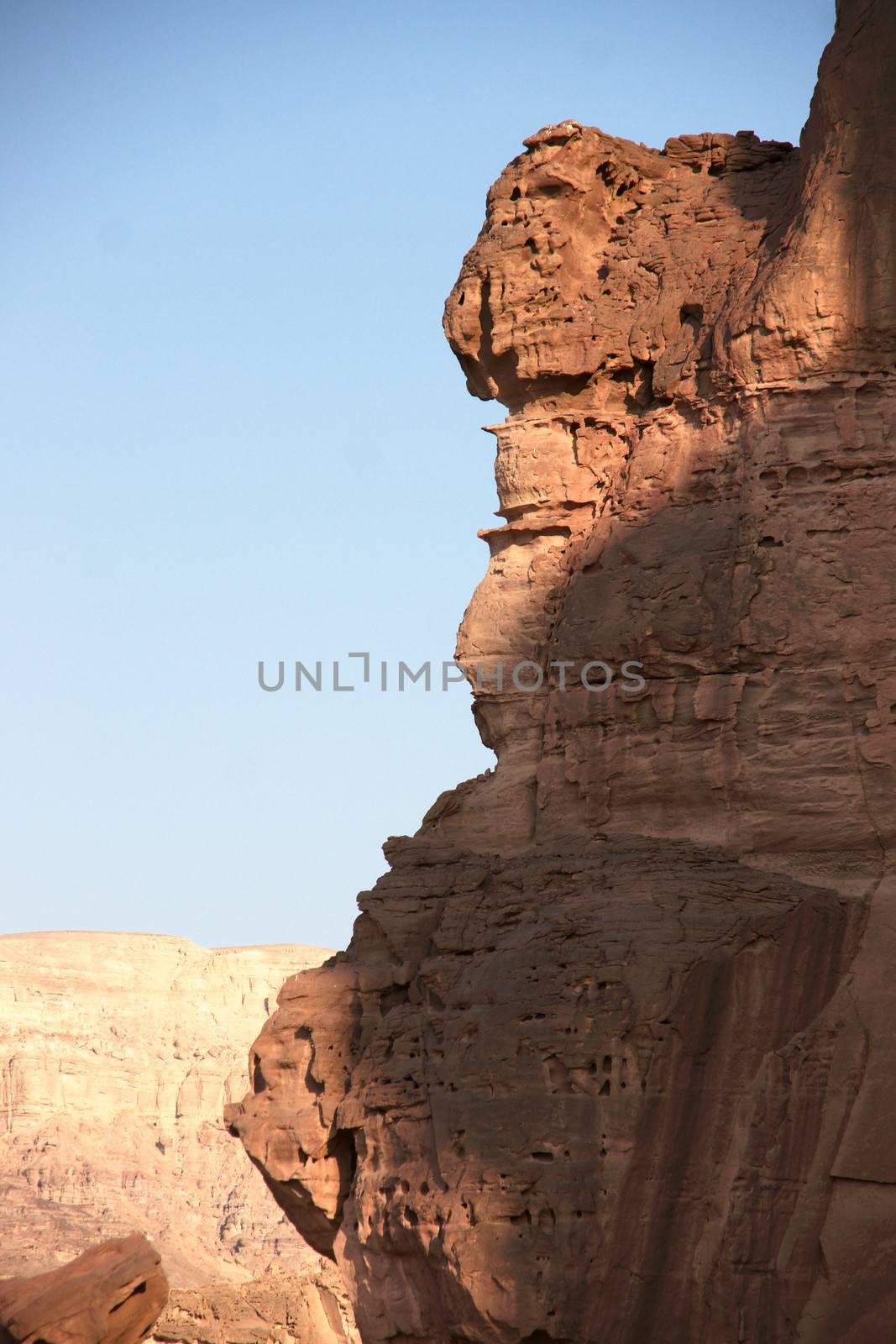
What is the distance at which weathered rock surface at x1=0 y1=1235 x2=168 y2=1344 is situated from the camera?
21.4m

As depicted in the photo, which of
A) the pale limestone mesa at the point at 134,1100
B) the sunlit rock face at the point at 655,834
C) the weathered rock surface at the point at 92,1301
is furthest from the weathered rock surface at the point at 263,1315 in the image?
the pale limestone mesa at the point at 134,1100

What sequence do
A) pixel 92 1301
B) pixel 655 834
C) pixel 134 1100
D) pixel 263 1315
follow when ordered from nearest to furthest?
pixel 655 834, pixel 92 1301, pixel 263 1315, pixel 134 1100

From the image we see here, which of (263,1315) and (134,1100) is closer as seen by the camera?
(263,1315)

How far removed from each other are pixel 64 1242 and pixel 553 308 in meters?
37.4

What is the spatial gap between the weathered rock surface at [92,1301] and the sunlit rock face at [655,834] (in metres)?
5.76

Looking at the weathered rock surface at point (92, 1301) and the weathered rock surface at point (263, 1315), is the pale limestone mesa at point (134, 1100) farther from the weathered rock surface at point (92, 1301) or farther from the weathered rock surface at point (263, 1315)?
the weathered rock surface at point (92, 1301)

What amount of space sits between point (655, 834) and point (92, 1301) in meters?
10.5

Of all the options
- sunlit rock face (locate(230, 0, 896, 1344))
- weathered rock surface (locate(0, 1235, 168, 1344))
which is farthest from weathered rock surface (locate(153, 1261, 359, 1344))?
sunlit rock face (locate(230, 0, 896, 1344))

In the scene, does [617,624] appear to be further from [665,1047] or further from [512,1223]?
[512,1223]

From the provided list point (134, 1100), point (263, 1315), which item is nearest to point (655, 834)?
point (263, 1315)

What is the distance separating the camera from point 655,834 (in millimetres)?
16031

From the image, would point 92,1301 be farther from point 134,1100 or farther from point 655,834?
point 134,1100

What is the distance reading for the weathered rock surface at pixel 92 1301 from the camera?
2136 cm

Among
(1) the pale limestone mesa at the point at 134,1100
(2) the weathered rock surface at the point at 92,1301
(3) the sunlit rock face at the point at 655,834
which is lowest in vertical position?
(1) the pale limestone mesa at the point at 134,1100
